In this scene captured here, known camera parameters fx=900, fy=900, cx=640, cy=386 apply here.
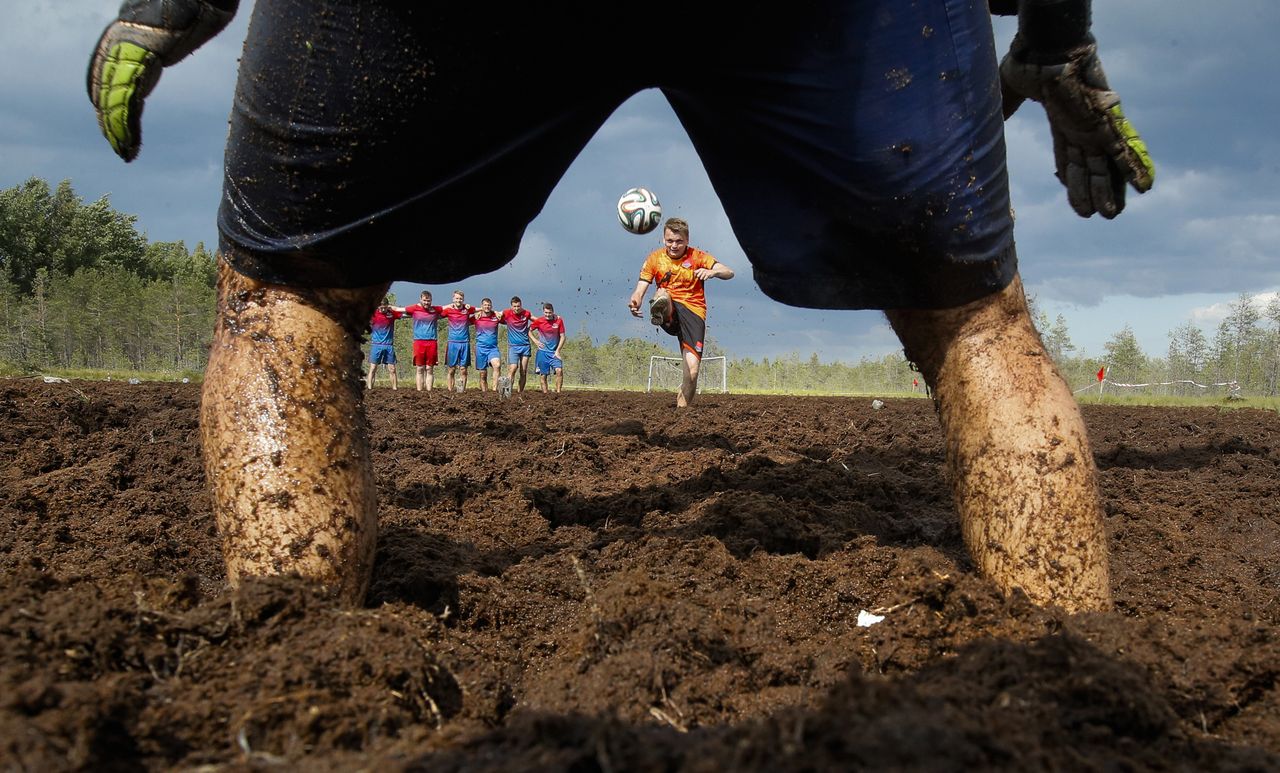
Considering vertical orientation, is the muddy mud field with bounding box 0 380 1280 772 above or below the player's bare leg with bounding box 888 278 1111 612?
below

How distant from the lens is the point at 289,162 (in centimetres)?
176

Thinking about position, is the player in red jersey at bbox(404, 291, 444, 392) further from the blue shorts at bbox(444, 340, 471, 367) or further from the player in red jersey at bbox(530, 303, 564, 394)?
the player in red jersey at bbox(530, 303, 564, 394)

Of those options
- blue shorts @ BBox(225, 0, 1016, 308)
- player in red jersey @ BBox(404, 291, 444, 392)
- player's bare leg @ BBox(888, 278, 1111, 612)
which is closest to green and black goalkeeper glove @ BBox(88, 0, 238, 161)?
blue shorts @ BBox(225, 0, 1016, 308)

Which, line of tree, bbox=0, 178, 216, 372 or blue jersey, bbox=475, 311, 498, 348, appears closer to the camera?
blue jersey, bbox=475, 311, 498, 348

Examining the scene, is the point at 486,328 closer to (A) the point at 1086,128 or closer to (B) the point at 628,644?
(A) the point at 1086,128

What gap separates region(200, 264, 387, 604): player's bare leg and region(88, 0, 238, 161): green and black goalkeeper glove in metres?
0.36

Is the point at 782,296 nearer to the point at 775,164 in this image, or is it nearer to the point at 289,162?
the point at 775,164

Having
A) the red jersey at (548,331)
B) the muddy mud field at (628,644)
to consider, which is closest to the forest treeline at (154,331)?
the red jersey at (548,331)

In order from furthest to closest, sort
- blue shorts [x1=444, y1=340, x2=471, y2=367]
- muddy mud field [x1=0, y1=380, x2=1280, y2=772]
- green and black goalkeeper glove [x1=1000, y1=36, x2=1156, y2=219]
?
blue shorts [x1=444, y1=340, x2=471, y2=367]
green and black goalkeeper glove [x1=1000, y1=36, x2=1156, y2=219]
muddy mud field [x1=0, y1=380, x2=1280, y2=772]

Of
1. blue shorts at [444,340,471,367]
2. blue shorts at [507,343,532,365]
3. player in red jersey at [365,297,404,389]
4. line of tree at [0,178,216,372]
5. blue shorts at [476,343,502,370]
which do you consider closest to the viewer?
player in red jersey at [365,297,404,389]

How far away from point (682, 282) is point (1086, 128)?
884 cm

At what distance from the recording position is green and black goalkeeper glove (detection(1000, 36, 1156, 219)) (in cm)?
196

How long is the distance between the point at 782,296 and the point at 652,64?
599 mm

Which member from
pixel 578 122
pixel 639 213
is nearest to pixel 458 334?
pixel 639 213
